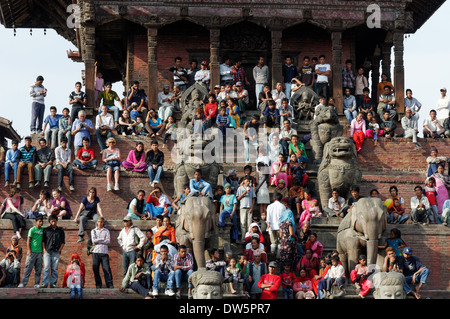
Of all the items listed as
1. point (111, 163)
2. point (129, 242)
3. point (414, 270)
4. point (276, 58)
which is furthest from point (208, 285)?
point (276, 58)

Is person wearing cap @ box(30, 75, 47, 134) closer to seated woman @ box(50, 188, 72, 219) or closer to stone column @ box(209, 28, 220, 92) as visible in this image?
stone column @ box(209, 28, 220, 92)

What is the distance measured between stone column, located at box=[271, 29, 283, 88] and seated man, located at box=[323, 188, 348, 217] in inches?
369

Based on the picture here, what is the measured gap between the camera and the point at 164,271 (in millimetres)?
31734

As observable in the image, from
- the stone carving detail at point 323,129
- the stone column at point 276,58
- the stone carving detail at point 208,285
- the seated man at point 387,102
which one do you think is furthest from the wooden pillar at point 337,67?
the stone carving detail at point 208,285

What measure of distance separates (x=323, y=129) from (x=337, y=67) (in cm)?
627

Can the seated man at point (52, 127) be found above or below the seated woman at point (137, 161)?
above

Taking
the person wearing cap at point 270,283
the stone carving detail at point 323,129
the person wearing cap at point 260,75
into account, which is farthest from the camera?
the person wearing cap at point 260,75

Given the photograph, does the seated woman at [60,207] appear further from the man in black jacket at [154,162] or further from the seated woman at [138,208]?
the man in black jacket at [154,162]

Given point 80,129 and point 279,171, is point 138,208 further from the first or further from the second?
point 80,129

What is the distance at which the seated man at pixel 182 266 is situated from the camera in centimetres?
3152

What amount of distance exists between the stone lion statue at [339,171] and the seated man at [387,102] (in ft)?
21.0

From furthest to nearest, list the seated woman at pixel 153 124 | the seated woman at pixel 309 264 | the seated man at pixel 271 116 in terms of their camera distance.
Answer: the seated woman at pixel 153 124 < the seated man at pixel 271 116 < the seated woman at pixel 309 264

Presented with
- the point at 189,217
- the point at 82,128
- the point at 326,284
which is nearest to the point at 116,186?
the point at 82,128

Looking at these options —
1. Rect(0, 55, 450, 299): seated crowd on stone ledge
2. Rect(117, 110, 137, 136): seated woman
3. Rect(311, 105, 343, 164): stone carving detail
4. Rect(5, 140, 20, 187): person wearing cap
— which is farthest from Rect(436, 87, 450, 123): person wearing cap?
Rect(5, 140, 20, 187): person wearing cap
